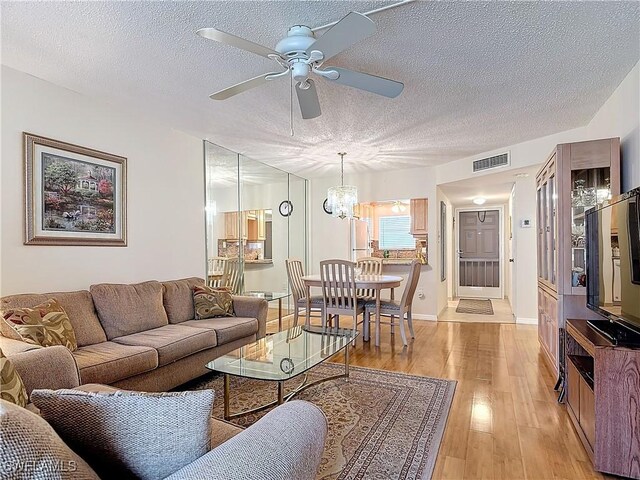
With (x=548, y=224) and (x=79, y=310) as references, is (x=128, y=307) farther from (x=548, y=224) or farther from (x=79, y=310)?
(x=548, y=224)

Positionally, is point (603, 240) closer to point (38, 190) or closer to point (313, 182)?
point (38, 190)

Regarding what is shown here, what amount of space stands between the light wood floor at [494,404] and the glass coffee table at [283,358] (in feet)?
2.13

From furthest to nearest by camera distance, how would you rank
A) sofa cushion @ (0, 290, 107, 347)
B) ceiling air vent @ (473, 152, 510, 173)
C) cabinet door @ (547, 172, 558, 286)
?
ceiling air vent @ (473, 152, 510, 173), cabinet door @ (547, 172, 558, 286), sofa cushion @ (0, 290, 107, 347)

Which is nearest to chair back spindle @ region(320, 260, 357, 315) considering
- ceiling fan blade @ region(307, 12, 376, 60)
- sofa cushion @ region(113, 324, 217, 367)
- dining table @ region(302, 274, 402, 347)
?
dining table @ region(302, 274, 402, 347)

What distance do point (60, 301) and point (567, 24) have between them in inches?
144

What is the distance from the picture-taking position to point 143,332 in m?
2.99

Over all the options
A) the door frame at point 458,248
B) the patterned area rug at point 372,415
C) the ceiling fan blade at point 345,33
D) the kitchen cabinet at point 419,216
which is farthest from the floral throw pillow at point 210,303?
the door frame at point 458,248

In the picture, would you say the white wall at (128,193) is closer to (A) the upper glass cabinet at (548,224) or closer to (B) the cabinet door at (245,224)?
(B) the cabinet door at (245,224)

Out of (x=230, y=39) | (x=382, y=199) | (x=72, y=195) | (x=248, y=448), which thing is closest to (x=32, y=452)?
(x=248, y=448)

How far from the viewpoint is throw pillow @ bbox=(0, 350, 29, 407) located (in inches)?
50.0

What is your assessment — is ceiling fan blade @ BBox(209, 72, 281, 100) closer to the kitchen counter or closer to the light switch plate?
the kitchen counter

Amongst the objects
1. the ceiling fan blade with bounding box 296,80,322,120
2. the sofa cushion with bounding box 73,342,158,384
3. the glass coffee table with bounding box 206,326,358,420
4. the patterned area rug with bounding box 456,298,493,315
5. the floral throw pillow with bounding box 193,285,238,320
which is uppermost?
the ceiling fan blade with bounding box 296,80,322,120

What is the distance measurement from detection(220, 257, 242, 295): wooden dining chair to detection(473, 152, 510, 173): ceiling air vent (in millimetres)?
3499

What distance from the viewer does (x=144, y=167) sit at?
3.64 meters
